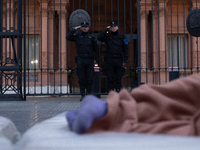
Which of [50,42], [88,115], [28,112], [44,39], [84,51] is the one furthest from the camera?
[50,42]

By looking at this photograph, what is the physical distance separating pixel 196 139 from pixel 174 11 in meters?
11.6

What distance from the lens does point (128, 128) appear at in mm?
811

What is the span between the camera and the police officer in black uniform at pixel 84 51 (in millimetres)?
5684

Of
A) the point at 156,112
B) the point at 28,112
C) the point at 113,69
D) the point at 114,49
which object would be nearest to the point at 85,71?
the point at 113,69

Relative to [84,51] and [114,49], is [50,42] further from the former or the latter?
[114,49]

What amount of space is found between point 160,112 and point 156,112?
0.04ft

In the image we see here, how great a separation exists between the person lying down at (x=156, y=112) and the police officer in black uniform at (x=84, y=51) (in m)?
4.91

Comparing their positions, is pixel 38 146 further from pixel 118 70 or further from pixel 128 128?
pixel 118 70

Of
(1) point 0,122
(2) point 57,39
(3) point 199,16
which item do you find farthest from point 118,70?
(2) point 57,39

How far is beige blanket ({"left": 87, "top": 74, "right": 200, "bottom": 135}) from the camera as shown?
0.81m

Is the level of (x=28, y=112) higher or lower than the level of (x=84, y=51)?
lower

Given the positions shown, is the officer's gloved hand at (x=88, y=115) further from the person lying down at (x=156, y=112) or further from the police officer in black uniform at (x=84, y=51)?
the police officer in black uniform at (x=84, y=51)

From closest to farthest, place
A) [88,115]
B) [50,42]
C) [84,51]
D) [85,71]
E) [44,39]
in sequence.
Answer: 1. [88,115]
2. [84,51]
3. [85,71]
4. [44,39]
5. [50,42]

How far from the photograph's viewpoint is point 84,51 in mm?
5695
